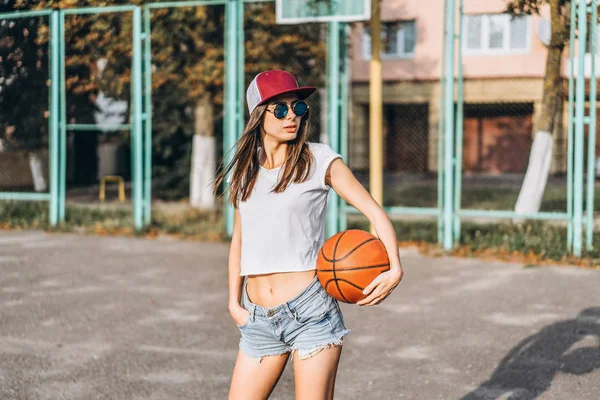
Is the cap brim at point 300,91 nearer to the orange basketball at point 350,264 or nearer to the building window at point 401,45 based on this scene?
the orange basketball at point 350,264

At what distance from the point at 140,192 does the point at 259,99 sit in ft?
32.5

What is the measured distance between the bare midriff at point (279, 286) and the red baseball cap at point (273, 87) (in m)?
0.64

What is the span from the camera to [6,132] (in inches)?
623

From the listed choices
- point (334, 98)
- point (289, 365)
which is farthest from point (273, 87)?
point (334, 98)

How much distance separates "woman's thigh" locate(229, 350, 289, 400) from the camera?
3531 mm

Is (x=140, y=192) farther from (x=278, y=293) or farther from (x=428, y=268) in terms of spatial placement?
(x=278, y=293)

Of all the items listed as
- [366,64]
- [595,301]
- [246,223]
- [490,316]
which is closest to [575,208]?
[595,301]

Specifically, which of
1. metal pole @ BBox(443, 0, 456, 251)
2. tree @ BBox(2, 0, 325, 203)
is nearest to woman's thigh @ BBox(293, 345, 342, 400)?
metal pole @ BBox(443, 0, 456, 251)

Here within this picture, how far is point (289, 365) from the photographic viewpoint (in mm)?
6238

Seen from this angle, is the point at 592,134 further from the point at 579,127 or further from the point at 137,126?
the point at 137,126

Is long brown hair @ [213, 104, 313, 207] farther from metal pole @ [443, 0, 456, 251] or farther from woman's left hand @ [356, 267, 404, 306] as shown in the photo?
metal pole @ [443, 0, 456, 251]

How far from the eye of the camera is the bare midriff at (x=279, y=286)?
3.51 metres

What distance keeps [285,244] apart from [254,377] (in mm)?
502

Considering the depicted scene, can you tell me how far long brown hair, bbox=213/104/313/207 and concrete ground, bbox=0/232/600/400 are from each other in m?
2.14
